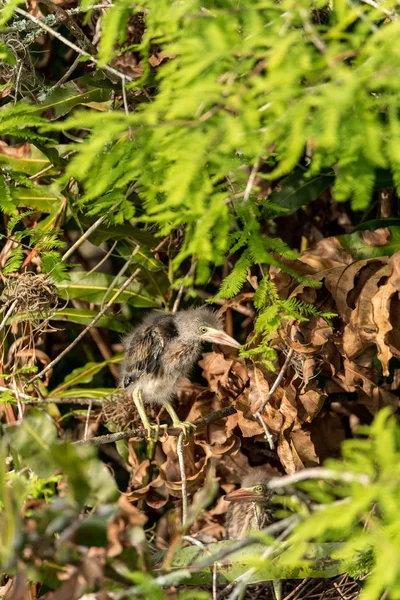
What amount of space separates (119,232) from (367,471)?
5.47ft

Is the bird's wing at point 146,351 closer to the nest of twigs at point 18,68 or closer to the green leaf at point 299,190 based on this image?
the green leaf at point 299,190

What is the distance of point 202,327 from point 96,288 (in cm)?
50

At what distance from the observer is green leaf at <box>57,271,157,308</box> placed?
10.6 ft

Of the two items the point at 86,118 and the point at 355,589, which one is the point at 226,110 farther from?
the point at 355,589

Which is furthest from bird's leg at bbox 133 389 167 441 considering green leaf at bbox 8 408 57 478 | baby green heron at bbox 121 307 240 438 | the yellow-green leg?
green leaf at bbox 8 408 57 478

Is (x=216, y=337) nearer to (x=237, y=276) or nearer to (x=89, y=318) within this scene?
(x=89, y=318)

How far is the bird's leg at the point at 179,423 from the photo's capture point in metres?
2.97

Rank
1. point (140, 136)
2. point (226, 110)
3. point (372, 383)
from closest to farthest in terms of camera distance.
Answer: point (226, 110), point (140, 136), point (372, 383)

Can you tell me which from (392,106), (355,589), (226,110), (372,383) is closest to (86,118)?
(226,110)

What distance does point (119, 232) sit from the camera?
2977 mm

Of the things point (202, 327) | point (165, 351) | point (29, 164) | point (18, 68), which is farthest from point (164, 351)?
point (18, 68)

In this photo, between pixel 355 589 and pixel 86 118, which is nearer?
pixel 86 118

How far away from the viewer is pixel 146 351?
121 inches

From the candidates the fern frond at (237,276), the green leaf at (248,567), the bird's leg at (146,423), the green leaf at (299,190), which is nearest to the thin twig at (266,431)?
the green leaf at (248,567)
